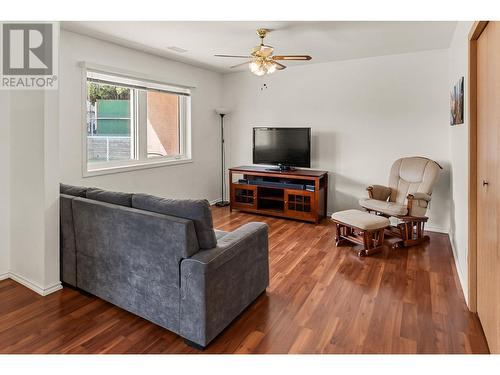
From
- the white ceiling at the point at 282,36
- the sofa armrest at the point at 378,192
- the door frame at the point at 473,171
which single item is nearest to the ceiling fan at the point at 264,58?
the white ceiling at the point at 282,36

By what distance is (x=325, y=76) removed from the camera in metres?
5.09

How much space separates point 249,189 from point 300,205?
0.90m

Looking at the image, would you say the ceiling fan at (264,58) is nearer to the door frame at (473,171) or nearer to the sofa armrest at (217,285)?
the door frame at (473,171)

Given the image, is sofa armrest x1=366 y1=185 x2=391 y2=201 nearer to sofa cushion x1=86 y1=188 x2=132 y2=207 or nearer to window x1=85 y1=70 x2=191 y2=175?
window x1=85 y1=70 x2=191 y2=175

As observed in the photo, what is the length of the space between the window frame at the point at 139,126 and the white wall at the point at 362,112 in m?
1.06

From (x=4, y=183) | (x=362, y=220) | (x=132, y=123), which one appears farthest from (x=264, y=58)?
(x=4, y=183)

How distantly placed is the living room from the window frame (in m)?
0.02

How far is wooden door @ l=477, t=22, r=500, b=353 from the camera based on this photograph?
1.75 meters

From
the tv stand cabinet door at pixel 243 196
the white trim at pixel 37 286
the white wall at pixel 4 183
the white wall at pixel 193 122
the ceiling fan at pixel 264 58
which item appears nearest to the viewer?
the white trim at pixel 37 286

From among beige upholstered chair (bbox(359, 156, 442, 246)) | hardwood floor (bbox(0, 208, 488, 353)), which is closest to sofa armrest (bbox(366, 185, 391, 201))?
beige upholstered chair (bbox(359, 156, 442, 246))

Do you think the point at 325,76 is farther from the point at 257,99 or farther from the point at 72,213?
the point at 72,213

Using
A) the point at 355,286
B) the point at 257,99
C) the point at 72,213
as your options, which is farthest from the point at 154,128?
the point at 355,286

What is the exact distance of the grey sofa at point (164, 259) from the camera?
6.50 feet
